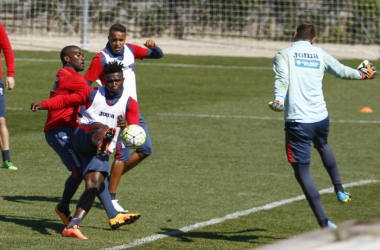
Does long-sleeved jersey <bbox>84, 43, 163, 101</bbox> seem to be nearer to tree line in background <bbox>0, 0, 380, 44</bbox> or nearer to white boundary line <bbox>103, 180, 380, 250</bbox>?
white boundary line <bbox>103, 180, 380, 250</bbox>

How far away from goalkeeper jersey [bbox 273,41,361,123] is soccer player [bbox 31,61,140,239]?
1.31 m

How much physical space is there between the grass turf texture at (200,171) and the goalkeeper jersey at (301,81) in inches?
48.3

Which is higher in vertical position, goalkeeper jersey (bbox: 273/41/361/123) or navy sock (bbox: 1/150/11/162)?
goalkeeper jersey (bbox: 273/41/361/123)

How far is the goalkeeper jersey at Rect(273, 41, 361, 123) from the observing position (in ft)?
23.2

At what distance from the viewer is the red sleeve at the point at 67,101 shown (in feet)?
23.5

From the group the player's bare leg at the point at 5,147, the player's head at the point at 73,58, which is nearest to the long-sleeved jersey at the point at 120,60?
the player's head at the point at 73,58

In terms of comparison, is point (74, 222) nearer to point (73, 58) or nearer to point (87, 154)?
point (87, 154)

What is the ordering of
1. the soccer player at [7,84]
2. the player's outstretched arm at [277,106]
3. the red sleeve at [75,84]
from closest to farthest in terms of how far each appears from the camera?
1. the player's outstretched arm at [277,106]
2. the red sleeve at [75,84]
3. the soccer player at [7,84]

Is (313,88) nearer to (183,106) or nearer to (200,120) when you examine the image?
(200,120)

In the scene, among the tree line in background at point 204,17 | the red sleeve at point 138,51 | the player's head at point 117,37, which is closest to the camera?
the player's head at point 117,37

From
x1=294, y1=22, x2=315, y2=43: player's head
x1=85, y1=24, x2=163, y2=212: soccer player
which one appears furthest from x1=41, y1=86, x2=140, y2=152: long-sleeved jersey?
x1=294, y1=22, x2=315, y2=43: player's head

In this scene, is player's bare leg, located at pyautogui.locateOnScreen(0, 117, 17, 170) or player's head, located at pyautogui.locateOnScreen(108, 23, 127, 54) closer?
player's head, located at pyautogui.locateOnScreen(108, 23, 127, 54)

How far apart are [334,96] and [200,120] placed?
4.94m

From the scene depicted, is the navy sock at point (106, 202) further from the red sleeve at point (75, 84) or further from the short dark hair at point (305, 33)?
the short dark hair at point (305, 33)
